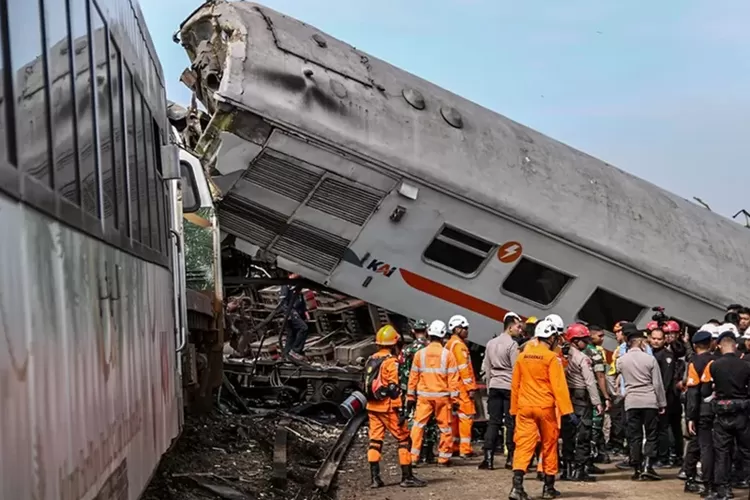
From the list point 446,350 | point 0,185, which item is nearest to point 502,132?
point 446,350

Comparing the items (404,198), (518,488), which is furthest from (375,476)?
(404,198)

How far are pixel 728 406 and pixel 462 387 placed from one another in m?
3.45

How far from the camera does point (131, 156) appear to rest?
202 inches

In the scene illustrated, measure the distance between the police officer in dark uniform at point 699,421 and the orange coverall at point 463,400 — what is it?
2563 millimetres

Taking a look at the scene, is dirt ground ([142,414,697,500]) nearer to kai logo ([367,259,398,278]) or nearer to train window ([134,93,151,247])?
kai logo ([367,259,398,278])

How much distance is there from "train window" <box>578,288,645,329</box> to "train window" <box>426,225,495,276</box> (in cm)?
154

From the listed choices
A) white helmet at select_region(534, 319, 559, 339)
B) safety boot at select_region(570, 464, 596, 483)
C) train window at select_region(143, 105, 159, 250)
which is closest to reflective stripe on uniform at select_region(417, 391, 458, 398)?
safety boot at select_region(570, 464, 596, 483)

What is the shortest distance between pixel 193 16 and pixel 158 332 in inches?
301

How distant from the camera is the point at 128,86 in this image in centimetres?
519

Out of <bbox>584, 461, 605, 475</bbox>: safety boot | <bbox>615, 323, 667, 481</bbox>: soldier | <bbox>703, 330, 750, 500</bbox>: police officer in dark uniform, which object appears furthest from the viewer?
<bbox>584, 461, 605, 475</bbox>: safety boot

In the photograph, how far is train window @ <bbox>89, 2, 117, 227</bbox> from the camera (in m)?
3.96

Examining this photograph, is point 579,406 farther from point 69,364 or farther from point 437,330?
point 69,364

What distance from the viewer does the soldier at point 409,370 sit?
12.3 meters

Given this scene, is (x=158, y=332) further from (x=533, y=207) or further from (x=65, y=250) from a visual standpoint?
(x=533, y=207)
